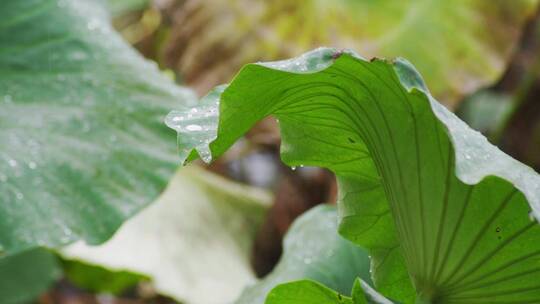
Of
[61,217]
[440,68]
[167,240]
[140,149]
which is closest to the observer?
[61,217]

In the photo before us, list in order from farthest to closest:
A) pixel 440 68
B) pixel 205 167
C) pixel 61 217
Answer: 1. pixel 205 167
2. pixel 440 68
3. pixel 61 217

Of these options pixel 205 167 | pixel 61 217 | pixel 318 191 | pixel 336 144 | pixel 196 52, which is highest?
pixel 336 144

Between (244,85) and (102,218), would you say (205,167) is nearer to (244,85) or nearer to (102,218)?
(102,218)

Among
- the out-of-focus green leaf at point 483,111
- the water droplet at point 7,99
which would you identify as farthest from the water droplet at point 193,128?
the out-of-focus green leaf at point 483,111

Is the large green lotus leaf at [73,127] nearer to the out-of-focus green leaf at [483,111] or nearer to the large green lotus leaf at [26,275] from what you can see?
the large green lotus leaf at [26,275]

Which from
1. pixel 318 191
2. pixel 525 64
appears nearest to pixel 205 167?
pixel 318 191

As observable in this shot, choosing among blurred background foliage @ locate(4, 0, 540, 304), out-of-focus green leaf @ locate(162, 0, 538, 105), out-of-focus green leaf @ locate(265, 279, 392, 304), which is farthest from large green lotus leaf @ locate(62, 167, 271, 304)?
out-of-focus green leaf @ locate(265, 279, 392, 304)

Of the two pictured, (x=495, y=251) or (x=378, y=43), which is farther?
(x=378, y=43)
